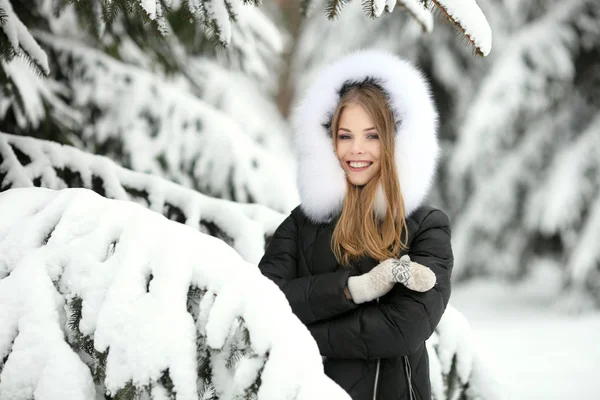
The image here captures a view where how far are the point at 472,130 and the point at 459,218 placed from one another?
218cm

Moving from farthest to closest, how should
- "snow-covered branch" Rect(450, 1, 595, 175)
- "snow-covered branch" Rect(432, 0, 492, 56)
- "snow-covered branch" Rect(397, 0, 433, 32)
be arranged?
"snow-covered branch" Rect(450, 1, 595, 175) < "snow-covered branch" Rect(397, 0, 433, 32) < "snow-covered branch" Rect(432, 0, 492, 56)

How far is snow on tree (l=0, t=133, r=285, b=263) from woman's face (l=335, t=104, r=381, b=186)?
565mm

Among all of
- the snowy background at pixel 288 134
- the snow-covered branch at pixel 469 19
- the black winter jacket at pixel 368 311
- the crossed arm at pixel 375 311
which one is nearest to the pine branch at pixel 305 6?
the snowy background at pixel 288 134

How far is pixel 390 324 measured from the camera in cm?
171

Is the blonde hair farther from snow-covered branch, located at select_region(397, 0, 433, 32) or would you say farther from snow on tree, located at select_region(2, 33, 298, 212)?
snow on tree, located at select_region(2, 33, 298, 212)

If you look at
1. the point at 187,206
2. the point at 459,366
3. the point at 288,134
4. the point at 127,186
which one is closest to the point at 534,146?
the point at 288,134

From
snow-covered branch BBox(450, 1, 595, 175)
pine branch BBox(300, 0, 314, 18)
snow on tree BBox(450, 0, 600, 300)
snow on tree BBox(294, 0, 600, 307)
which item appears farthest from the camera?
snow-covered branch BBox(450, 1, 595, 175)

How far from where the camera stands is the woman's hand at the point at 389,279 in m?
1.69

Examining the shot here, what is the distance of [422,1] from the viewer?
1705mm

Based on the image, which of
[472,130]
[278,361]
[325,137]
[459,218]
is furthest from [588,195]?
[278,361]

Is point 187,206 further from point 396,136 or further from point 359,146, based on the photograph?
point 396,136

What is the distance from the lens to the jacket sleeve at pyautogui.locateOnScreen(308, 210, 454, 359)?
5.61 feet

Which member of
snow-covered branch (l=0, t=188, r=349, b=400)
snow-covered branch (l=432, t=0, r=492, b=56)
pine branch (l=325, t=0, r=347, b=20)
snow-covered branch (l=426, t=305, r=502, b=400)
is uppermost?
pine branch (l=325, t=0, r=347, b=20)

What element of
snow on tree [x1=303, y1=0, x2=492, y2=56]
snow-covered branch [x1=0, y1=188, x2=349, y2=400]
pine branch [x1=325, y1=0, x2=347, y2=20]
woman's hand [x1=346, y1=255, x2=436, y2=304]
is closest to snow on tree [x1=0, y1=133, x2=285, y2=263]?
woman's hand [x1=346, y1=255, x2=436, y2=304]
